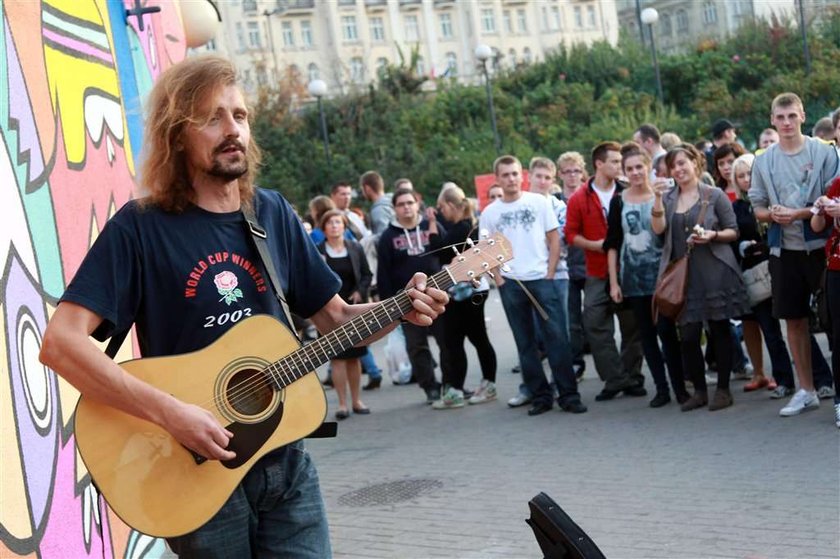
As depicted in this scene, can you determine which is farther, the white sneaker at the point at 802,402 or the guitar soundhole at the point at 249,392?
the white sneaker at the point at 802,402

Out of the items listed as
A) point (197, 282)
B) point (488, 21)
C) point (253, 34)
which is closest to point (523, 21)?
Result: point (488, 21)

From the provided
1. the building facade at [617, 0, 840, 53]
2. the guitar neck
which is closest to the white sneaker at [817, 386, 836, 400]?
the guitar neck

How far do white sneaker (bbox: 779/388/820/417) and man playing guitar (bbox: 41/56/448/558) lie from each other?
19.0ft

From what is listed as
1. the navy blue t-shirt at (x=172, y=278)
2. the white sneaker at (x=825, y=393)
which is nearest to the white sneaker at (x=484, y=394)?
the white sneaker at (x=825, y=393)

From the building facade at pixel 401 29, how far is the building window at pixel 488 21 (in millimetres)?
68

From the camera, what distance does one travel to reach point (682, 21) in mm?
90500

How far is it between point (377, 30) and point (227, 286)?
8296 centimetres

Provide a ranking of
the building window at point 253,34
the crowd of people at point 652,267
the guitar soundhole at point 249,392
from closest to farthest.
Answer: the guitar soundhole at point 249,392 < the crowd of people at point 652,267 < the building window at point 253,34

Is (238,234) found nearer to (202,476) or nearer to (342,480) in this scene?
(202,476)

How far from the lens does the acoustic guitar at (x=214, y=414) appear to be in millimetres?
3625

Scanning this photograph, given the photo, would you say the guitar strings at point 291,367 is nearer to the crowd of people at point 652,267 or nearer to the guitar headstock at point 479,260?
the guitar headstock at point 479,260

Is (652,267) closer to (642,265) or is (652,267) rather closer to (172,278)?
(642,265)

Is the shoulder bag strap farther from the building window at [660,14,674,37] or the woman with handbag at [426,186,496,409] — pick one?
the building window at [660,14,674,37]

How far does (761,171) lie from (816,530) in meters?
3.52
